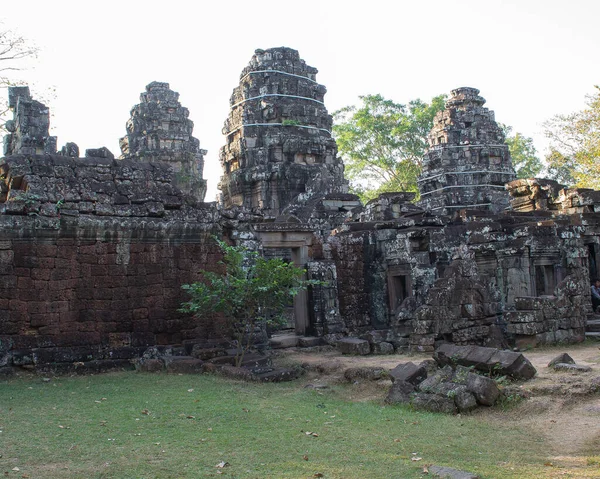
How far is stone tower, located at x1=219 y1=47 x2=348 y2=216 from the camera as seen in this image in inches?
941

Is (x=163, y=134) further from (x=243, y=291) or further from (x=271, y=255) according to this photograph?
(x=243, y=291)

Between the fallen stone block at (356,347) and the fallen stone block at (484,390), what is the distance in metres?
4.78

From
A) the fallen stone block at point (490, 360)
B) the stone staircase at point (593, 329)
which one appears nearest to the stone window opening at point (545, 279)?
the stone staircase at point (593, 329)

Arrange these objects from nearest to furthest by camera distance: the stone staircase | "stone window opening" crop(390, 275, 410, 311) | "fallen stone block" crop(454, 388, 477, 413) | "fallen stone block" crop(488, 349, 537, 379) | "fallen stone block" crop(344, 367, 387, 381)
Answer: "fallen stone block" crop(454, 388, 477, 413) < "fallen stone block" crop(488, 349, 537, 379) < "fallen stone block" crop(344, 367, 387, 381) < the stone staircase < "stone window opening" crop(390, 275, 410, 311)

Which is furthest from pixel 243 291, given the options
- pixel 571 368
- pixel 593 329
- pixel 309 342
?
pixel 593 329

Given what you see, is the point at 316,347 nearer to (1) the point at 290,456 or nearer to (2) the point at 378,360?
(2) the point at 378,360

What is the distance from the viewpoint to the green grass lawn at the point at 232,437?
509cm

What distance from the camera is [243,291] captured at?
996 cm

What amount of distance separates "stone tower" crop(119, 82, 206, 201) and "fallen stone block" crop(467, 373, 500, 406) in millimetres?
20639

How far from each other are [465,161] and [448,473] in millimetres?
23398

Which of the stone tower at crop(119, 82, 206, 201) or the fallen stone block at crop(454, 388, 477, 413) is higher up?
the stone tower at crop(119, 82, 206, 201)

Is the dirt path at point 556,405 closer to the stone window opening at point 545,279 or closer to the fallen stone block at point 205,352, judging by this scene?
the fallen stone block at point 205,352

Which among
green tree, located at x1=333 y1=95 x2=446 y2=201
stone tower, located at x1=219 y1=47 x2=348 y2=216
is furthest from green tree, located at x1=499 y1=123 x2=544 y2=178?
stone tower, located at x1=219 y1=47 x2=348 y2=216

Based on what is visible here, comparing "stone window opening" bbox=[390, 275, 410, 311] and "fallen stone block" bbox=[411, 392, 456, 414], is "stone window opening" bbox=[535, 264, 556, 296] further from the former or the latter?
"fallen stone block" bbox=[411, 392, 456, 414]
